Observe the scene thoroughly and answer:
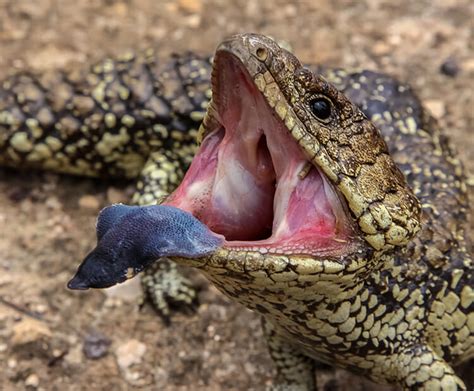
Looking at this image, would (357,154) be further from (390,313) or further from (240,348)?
(240,348)

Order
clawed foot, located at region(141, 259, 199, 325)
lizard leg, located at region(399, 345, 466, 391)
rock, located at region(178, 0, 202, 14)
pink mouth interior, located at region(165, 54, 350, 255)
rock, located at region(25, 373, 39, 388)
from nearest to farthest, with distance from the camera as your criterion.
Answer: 1. pink mouth interior, located at region(165, 54, 350, 255)
2. lizard leg, located at region(399, 345, 466, 391)
3. rock, located at region(25, 373, 39, 388)
4. clawed foot, located at region(141, 259, 199, 325)
5. rock, located at region(178, 0, 202, 14)

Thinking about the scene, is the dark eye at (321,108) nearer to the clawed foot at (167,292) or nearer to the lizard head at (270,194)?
the lizard head at (270,194)

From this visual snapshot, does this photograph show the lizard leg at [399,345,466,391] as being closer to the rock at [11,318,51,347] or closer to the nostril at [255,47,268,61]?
the nostril at [255,47,268,61]

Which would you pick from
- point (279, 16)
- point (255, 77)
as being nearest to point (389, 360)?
point (255, 77)

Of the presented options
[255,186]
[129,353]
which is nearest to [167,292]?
[129,353]

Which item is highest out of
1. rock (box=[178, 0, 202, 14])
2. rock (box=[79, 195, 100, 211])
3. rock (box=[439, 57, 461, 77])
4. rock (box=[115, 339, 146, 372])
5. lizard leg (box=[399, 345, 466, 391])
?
rock (box=[439, 57, 461, 77])

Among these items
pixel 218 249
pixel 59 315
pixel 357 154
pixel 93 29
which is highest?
pixel 357 154

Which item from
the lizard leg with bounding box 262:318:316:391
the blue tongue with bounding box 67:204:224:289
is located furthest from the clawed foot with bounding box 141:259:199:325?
the blue tongue with bounding box 67:204:224:289
